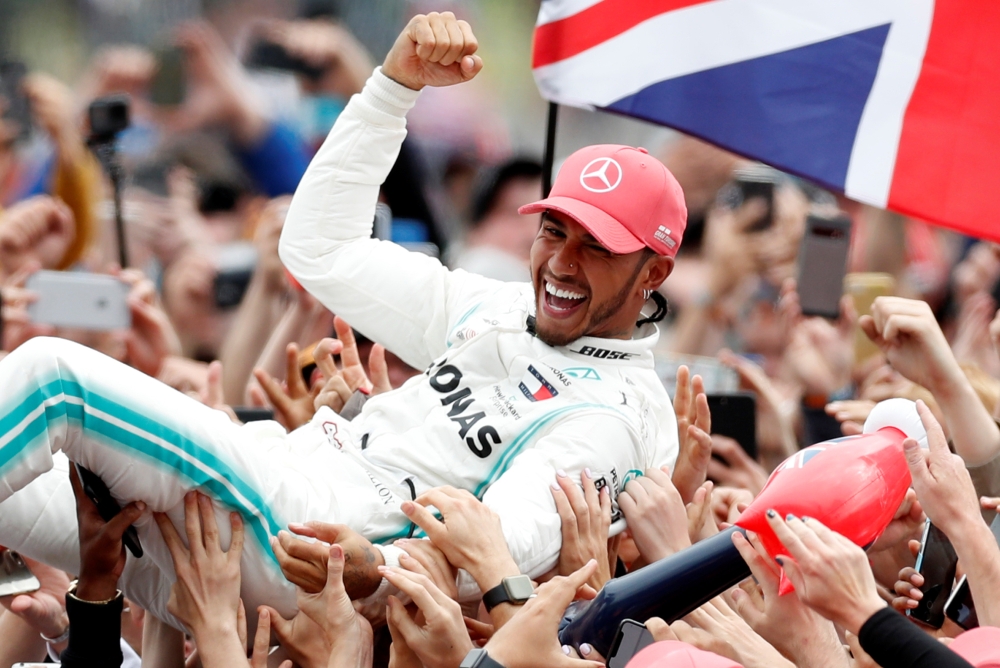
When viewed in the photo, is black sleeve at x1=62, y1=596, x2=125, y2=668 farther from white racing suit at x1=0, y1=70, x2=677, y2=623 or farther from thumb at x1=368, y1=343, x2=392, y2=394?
thumb at x1=368, y1=343, x2=392, y2=394

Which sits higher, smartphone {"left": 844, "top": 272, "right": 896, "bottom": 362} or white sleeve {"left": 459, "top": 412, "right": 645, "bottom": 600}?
white sleeve {"left": 459, "top": 412, "right": 645, "bottom": 600}

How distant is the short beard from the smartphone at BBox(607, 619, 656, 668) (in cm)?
101

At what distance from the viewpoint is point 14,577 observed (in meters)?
3.32

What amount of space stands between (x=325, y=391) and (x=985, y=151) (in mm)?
2280

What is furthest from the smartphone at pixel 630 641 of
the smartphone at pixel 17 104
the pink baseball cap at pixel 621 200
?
the smartphone at pixel 17 104

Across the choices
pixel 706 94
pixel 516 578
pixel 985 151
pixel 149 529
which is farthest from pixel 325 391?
pixel 985 151

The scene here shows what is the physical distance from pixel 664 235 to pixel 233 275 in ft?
13.0

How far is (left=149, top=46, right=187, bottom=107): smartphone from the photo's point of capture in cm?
782

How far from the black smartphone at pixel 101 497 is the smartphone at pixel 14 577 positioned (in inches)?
20.4

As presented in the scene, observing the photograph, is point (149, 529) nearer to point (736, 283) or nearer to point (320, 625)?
point (320, 625)

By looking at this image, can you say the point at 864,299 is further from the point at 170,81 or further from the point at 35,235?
the point at 170,81

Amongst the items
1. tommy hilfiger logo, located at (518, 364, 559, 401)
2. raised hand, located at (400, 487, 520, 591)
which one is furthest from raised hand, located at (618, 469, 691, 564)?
raised hand, located at (400, 487, 520, 591)

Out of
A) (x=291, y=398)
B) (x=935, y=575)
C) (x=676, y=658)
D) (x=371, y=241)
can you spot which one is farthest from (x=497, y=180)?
(x=676, y=658)

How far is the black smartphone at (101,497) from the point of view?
9.40 ft
